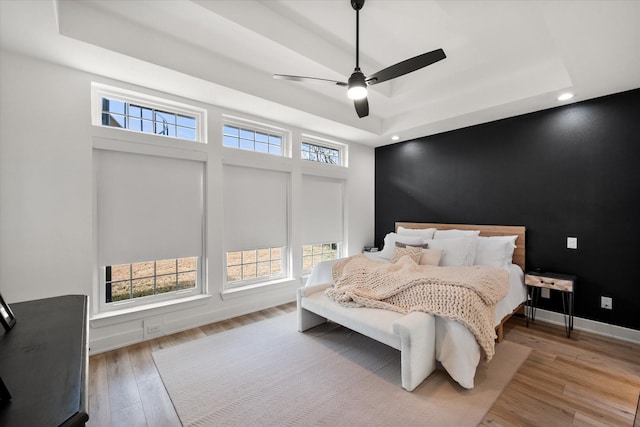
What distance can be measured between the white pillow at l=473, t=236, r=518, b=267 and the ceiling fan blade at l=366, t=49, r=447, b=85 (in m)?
2.47

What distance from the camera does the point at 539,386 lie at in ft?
7.00

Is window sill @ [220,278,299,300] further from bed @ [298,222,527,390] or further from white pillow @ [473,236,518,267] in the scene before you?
white pillow @ [473,236,518,267]

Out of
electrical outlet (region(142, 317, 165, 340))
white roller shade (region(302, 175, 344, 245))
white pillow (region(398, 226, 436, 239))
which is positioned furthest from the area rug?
white roller shade (region(302, 175, 344, 245))

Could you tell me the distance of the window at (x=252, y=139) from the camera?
11.9ft

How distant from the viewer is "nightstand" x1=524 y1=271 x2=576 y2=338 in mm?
2990

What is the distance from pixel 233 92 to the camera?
300 cm

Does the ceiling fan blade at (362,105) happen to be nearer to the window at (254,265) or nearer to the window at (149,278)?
the window at (254,265)

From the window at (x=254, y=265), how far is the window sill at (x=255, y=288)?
0.11m

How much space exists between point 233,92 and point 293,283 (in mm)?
2676

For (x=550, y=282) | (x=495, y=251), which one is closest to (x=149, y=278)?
(x=495, y=251)

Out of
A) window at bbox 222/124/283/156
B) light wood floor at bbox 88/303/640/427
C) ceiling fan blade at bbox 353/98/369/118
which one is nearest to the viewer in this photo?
light wood floor at bbox 88/303/640/427

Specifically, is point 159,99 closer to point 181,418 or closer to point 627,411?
point 181,418

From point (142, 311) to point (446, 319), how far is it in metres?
2.91

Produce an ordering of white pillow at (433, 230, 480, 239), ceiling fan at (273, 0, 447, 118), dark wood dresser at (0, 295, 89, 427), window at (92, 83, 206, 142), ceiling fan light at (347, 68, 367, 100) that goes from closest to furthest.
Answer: dark wood dresser at (0, 295, 89, 427) → ceiling fan at (273, 0, 447, 118) → ceiling fan light at (347, 68, 367, 100) → window at (92, 83, 206, 142) → white pillow at (433, 230, 480, 239)
